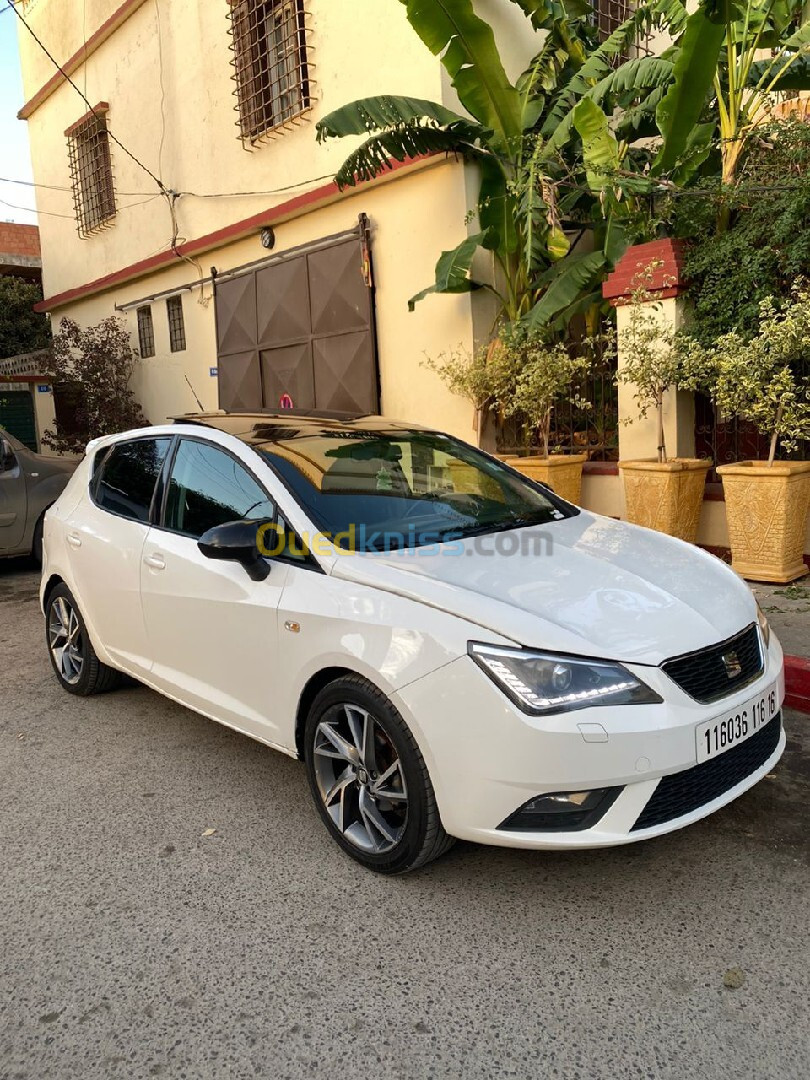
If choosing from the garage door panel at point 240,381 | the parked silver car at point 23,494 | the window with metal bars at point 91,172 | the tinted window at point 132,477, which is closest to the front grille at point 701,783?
the tinted window at point 132,477

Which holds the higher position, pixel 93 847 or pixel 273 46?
pixel 273 46

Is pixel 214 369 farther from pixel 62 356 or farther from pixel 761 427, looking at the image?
pixel 761 427

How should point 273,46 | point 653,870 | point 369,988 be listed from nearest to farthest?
1. point 369,988
2. point 653,870
3. point 273,46

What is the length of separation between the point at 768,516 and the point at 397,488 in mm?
3611

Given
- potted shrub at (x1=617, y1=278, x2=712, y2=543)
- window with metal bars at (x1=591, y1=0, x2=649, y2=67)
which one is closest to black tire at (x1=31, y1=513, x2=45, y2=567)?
potted shrub at (x1=617, y1=278, x2=712, y2=543)

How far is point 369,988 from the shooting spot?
240 centimetres

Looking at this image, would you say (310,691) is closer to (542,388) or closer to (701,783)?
(701,783)

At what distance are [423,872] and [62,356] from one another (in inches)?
585

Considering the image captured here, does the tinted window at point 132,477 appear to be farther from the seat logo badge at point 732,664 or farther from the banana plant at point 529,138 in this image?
the banana plant at point 529,138

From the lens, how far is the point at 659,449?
23.3 feet

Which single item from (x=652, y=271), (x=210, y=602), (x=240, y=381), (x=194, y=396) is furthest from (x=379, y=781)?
(x=194, y=396)

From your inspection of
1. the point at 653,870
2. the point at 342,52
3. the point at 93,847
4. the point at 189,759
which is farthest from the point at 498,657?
the point at 342,52

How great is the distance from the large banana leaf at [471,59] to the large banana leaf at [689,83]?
158 centimetres

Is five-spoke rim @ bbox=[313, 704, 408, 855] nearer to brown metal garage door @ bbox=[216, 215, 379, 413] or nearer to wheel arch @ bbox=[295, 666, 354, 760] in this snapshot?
wheel arch @ bbox=[295, 666, 354, 760]
